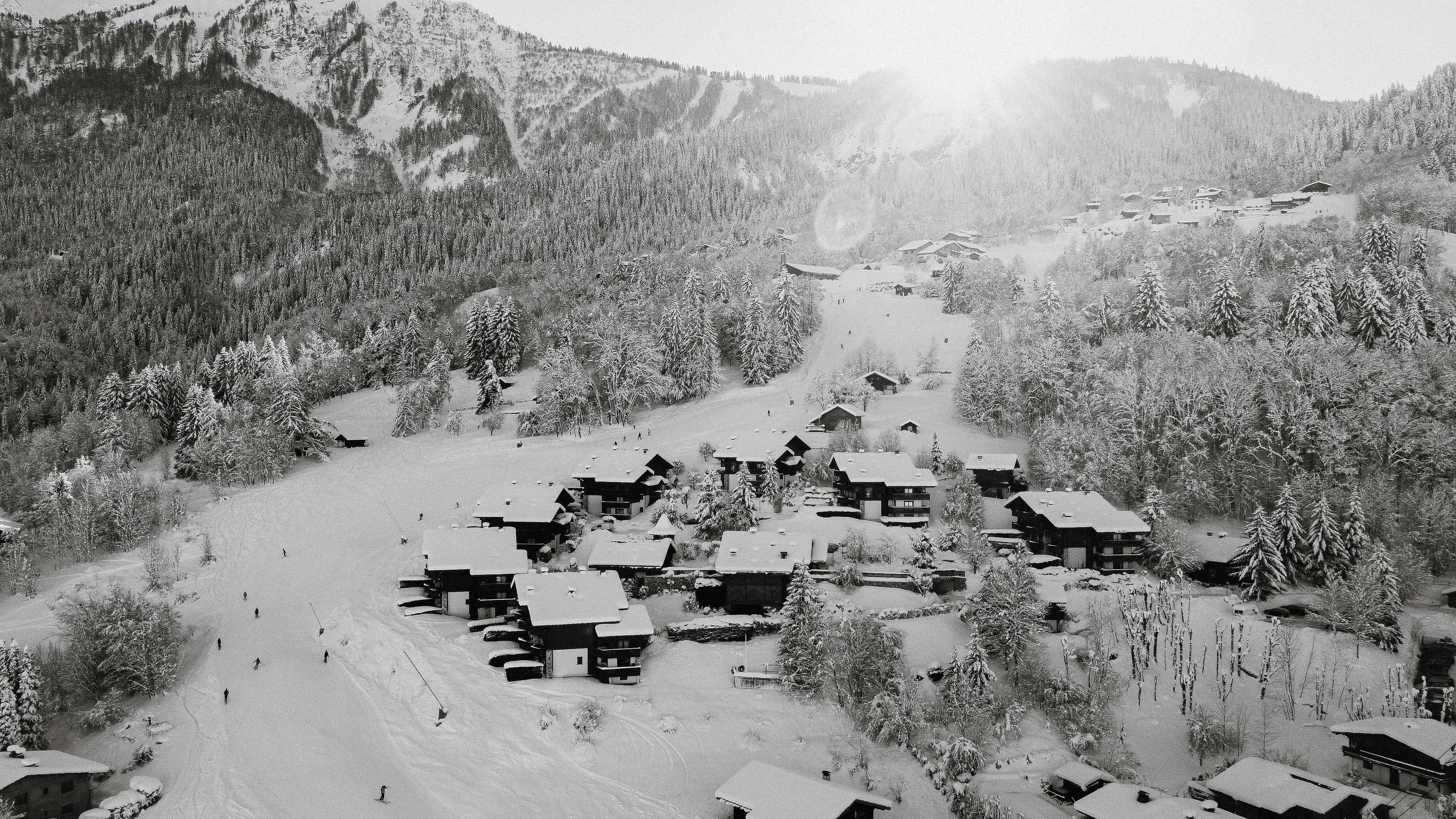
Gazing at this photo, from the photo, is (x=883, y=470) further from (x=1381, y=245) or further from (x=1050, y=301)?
(x=1381, y=245)

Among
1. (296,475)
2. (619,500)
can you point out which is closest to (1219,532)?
(619,500)

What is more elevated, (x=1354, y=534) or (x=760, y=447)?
(x=760, y=447)

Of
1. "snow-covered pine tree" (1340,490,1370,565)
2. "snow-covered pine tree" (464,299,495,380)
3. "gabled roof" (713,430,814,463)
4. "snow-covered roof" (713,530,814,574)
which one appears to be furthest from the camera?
"snow-covered pine tree" (464,299,495,380)

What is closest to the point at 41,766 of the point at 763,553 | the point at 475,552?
the point at 475,552

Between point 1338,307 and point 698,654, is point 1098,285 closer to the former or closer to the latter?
point 1338,307

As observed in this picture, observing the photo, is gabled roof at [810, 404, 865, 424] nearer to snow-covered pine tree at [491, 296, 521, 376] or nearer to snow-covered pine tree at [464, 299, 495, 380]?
snow-covered pine tree at [491, 296, 521, 376]

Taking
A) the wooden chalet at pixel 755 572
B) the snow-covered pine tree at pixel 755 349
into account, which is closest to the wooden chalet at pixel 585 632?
the wooden chalet at pixel 755 572

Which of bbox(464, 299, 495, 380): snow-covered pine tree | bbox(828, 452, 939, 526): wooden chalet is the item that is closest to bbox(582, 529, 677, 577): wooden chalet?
bbox(828, 452, 939, 526): wooden chalet
